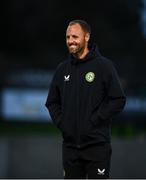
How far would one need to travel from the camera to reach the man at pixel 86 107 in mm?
6844

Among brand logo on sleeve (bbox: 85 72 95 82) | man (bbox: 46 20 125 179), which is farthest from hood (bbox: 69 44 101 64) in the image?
brand logo on sleeve (bbox: 85 72 95 82)

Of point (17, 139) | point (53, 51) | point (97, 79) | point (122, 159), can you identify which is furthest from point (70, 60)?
point (53, 51)

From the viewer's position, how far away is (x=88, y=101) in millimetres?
6840

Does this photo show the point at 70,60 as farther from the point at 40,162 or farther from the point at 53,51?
the point at 53,51

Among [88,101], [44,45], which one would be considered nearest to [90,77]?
[88,101]

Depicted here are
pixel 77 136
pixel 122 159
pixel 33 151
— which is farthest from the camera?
pixel 33 151

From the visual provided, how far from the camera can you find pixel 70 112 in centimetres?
689

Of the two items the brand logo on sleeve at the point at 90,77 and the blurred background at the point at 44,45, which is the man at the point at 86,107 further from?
the blurred background at the point at 44,45

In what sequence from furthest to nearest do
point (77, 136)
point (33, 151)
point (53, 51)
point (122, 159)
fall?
point (53, 51), point (33, 151), point (122, 159), point (77, 136)

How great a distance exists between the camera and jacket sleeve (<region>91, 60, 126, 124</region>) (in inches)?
270

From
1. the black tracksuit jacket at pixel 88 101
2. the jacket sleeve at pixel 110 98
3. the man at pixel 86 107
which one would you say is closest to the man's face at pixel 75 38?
the man at pixel 86 107

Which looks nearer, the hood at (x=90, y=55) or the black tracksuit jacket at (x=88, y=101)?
the black tracksuit jacket at (x=88, y=101)

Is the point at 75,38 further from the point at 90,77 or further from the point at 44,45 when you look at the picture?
the point at 44,45

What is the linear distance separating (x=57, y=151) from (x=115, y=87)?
6.98 metres
